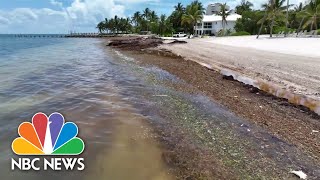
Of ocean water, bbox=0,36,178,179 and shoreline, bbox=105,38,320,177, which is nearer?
ocean water, bbox=0,36,178,179

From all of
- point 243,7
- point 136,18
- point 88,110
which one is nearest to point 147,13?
point 136,18

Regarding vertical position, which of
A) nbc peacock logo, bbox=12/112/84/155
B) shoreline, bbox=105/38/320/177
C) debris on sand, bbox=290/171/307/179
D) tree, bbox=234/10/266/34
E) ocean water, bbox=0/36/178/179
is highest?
tree, bbox=234/10/266/34

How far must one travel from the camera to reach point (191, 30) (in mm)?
97000

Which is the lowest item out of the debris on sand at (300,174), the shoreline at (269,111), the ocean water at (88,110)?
the debris on sand at (300,174)

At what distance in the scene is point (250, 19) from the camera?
73.1 meters

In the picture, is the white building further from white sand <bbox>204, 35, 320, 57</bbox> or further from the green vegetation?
white sand <bbox>204, 35, 320, 57</bbox>

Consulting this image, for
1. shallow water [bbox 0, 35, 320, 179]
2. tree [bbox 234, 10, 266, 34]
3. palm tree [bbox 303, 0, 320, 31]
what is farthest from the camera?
tree [bbox 234, 10, 266, 34]

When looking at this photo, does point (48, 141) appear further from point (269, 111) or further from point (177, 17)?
point (177, 17)

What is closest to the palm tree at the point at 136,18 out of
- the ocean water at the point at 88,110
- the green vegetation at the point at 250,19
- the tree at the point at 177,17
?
the green vegetation at the point at 250,19

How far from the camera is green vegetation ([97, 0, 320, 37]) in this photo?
55500mm

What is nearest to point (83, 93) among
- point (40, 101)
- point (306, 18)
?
point (40, 101)

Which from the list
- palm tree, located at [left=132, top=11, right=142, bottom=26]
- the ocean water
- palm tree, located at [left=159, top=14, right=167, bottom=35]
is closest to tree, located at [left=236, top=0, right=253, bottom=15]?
palm tree, located at [left=159, top=14, right=167, bottom=35]

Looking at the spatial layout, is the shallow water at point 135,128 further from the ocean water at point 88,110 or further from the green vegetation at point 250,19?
the green vegetation at point 250,19

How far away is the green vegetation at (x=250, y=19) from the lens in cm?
5550
